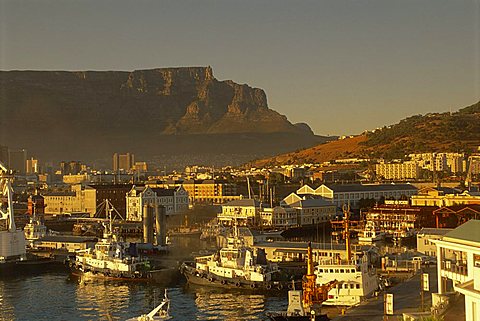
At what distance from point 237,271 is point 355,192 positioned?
31.8 meters

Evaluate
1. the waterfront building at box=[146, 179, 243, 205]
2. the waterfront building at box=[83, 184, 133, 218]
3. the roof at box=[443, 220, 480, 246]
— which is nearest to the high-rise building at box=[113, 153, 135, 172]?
the waterfront building at box=[146, 179, 243, 205]

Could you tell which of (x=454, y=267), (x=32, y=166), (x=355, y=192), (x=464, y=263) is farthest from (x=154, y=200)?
(x=32, y=166)

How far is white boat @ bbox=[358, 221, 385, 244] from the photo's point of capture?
3891cm

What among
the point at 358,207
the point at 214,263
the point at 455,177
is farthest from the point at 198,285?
the point at 455,177

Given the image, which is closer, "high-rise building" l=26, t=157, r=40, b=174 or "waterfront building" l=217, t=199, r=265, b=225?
"waterfront building" l=217, t=199, r=265, b=225

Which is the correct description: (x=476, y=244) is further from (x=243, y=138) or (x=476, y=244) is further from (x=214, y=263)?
(x=243, y=138)

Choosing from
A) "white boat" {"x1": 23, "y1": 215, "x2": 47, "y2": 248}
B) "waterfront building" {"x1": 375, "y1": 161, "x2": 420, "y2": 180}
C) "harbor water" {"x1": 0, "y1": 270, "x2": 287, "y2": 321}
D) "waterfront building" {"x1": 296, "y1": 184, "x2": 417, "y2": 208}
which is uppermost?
"waterfront building" {"x1": 375, "y1": 161, "x2": 420, "y2": 180}

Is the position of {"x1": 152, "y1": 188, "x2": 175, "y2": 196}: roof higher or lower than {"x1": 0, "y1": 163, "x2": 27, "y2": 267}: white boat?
higher

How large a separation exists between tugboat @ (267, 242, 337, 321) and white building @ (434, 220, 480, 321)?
337 cm

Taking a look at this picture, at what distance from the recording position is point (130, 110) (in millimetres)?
178875

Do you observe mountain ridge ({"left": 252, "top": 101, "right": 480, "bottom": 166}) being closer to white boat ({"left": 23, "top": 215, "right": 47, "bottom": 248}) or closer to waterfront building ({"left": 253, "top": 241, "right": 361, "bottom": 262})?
white boat ({"left": 23, "top": 215, "right": 47, "bottom": 248})

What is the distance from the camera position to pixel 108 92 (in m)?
180

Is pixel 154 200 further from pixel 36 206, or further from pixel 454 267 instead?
pixel 454 267

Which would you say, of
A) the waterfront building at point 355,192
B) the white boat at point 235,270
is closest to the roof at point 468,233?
the white boat at point 235,270
